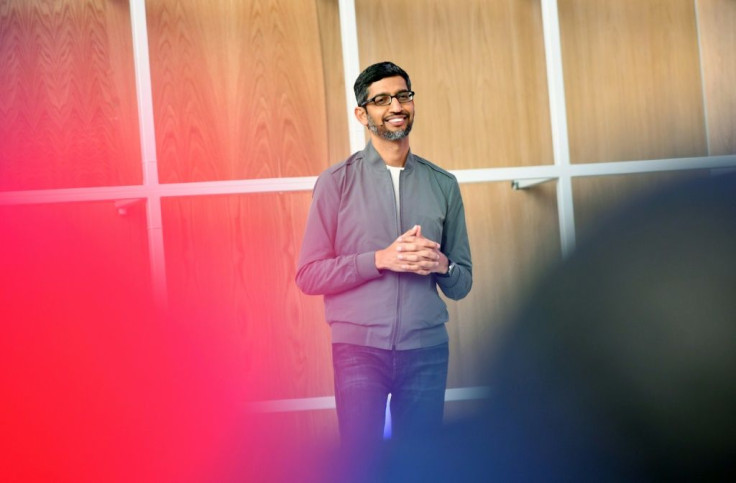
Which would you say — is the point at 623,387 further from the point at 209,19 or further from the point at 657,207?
the point at 209,19

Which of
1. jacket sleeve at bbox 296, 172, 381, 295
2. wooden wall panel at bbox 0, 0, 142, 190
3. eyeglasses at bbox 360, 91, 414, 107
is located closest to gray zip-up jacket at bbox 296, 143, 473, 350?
jacket sleeve at bbox 296, 172, 381, 295

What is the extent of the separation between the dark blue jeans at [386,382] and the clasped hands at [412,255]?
185mm

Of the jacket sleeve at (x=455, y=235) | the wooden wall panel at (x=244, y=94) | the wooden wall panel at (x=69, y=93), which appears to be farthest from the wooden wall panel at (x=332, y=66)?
the jacket sleeve at (x=455, y=235)

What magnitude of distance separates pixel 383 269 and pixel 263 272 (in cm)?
176

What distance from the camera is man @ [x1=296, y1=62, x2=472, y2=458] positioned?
4.97 ft

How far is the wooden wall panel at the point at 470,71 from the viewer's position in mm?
3299

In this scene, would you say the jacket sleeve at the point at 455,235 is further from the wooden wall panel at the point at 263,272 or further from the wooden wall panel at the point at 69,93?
the wooden wall panel at the point at 69,93

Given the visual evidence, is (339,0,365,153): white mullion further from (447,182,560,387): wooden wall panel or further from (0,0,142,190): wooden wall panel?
(0,0,142,190): wooden wall panel

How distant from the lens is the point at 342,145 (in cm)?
328

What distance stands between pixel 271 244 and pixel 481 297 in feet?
3.01

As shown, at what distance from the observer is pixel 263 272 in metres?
3.25

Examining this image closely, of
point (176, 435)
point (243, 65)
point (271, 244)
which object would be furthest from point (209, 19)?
point (176, 435)

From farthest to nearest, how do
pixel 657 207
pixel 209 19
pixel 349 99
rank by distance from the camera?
pixel 209 19 → pixel 349 99 → pixel 657 207

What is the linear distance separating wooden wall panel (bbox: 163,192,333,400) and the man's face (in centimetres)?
162
